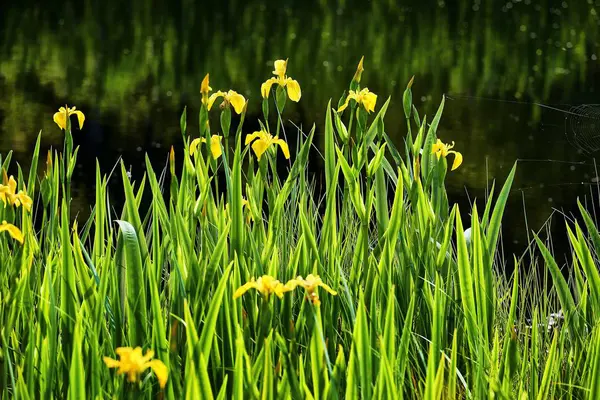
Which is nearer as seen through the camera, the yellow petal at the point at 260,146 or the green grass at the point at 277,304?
the green grass at the point at 277,304

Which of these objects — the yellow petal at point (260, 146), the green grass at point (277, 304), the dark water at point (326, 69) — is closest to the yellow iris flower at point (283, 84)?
the green grass at point (277, 304)

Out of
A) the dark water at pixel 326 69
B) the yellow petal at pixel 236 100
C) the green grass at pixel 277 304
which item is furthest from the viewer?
the dark water at pixel 326 69

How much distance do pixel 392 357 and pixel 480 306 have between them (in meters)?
0.40

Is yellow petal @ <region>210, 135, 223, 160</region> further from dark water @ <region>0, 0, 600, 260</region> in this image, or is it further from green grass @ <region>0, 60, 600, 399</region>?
dark water @ <region>0, 0, 600, 260</region>

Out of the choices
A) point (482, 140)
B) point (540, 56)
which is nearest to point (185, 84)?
point (482, 140)

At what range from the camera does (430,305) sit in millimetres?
1973

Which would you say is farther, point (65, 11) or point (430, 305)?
point (65, 11)

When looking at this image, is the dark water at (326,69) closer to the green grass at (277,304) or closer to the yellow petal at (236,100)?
the green grass at (277,304)

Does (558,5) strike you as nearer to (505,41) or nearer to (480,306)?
(505,41)

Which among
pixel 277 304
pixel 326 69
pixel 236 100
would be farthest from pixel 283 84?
pixel 326 69

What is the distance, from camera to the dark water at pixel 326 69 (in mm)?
7570

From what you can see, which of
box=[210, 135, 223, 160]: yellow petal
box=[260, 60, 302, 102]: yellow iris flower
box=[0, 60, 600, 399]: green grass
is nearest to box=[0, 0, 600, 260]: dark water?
box=[0, 60, 600, 399]: green grass

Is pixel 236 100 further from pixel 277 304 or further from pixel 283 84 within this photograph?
pixel 277 304

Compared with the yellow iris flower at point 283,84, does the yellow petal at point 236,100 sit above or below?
below
